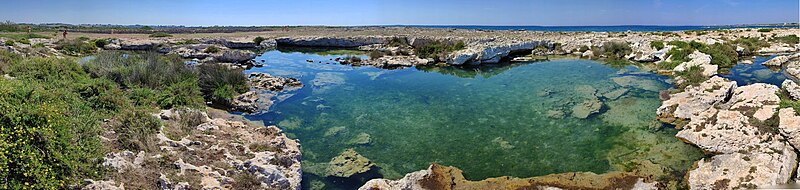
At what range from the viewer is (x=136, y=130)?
30.5ft

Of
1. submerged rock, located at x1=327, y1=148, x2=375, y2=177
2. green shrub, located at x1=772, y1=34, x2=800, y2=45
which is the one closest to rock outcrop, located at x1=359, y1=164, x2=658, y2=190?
submerged rock, located at x1=327, y1=148, x2=375, y2=177

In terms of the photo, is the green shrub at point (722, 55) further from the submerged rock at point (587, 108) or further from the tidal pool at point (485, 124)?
the submerged rock at point (587, 108)

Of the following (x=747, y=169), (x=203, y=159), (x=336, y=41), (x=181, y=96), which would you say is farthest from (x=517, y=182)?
(x=336, y=41)

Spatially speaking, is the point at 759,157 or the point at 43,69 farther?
the point at 43,69

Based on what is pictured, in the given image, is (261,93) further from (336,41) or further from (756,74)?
(336,41)

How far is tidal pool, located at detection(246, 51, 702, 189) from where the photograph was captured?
11.4m

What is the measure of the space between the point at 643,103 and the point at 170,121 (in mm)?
17964

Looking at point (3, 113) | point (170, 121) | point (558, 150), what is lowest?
point (558, 150)

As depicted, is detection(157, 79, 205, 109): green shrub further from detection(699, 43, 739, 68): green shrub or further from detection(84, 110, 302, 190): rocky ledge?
detection(699, 43, 739, 68): green shrub

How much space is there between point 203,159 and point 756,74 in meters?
29.6

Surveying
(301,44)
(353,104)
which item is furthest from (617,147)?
(301,44)

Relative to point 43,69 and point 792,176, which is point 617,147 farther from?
point 43,69

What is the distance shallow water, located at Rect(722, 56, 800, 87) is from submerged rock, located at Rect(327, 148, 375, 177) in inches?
826

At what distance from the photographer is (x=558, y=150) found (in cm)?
1228
